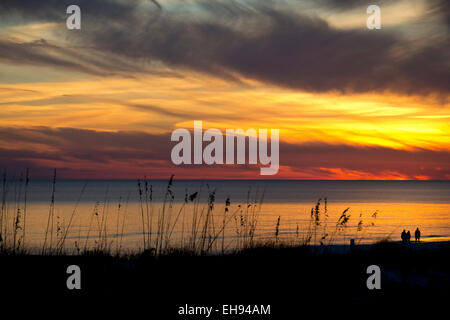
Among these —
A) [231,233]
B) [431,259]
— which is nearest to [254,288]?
[431,259]

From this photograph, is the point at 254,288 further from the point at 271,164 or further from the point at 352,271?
the point at 271,164

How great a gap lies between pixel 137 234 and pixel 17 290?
2029cm

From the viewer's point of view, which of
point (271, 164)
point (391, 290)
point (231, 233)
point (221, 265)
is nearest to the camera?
point (391, 290)

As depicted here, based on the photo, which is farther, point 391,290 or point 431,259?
point 431,259

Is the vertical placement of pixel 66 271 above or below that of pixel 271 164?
below

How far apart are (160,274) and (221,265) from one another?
97 cm

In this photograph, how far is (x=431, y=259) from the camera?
790cm

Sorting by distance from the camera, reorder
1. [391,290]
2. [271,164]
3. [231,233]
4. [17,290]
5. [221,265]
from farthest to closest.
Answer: [231,233], [271,164], [221,265], [391,290], [17,290]

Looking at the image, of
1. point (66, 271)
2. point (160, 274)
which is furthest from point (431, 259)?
point (66, 271)
